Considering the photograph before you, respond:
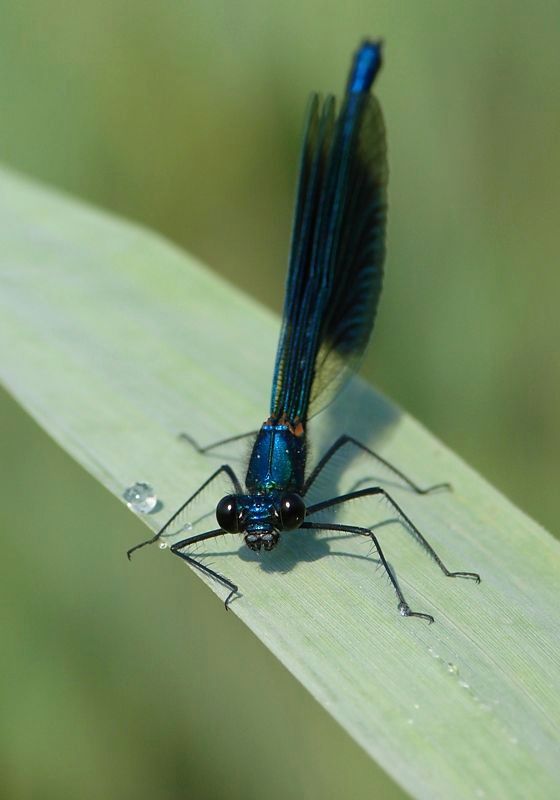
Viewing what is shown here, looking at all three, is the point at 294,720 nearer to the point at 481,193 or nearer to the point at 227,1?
the point at 481,193

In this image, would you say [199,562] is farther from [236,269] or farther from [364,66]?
[236,269]

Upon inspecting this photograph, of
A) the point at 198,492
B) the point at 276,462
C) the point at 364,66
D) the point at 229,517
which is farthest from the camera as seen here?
the point at 364,66

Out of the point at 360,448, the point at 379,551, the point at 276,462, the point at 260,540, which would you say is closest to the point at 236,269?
the point at 360,448

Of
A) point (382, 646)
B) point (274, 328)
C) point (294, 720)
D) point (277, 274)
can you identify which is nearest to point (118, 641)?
point (294, 720)

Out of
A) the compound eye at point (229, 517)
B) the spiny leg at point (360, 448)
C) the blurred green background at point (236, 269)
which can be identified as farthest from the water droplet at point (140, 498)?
the blurred green background at point (236, 269)

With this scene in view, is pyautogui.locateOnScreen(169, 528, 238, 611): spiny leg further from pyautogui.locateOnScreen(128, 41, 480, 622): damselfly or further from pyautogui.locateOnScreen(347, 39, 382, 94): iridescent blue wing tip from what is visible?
pyautogui.locateOnScreen(347, 39, 382, 94): iridescent blue wing tip
